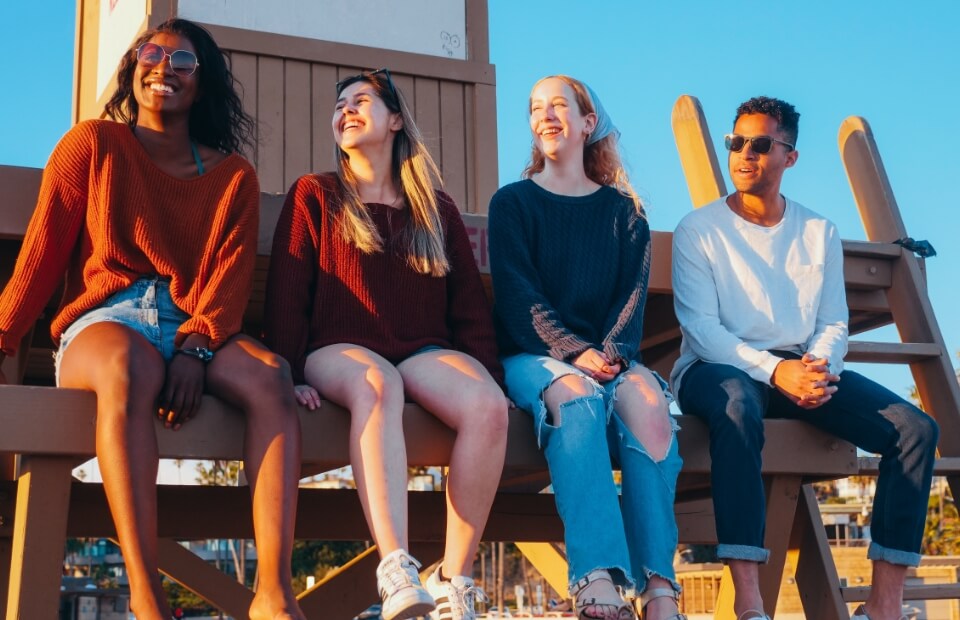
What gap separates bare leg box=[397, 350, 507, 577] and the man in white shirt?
0.71 meters

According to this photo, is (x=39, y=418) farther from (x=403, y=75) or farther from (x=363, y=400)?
(x=403, y=75)

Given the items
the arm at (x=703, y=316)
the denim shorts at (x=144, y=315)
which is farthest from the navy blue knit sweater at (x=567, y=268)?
the denim shorts at (x=144, y=315)

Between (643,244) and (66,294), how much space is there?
169 centimetres

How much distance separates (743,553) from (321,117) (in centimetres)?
269

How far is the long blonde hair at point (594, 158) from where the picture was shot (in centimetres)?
382

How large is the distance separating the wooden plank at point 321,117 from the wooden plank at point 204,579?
175 centimetres

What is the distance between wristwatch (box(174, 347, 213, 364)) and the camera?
285 cm

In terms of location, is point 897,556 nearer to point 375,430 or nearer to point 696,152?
Result: point 375,430

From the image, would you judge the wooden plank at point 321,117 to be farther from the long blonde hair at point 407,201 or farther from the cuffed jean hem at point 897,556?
the cuffed jean hem at point 897,556

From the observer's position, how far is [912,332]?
15.1ft

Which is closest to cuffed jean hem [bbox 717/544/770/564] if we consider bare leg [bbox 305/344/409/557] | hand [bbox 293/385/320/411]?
bare leg [bbox 305/344/409/557]

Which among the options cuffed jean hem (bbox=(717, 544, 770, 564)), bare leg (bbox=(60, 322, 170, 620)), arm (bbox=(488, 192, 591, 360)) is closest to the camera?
bare leg (bbox=(60, 322, 170, 620))

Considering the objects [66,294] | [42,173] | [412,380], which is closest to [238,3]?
[42,173]

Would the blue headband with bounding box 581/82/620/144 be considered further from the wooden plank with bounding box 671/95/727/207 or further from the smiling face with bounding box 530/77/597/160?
the wooden plank with bounding box 671/95/727/207
